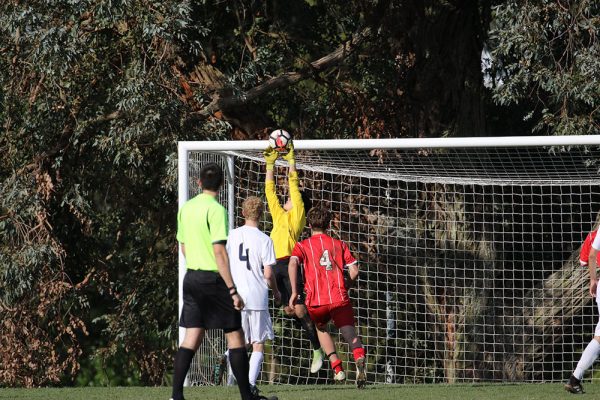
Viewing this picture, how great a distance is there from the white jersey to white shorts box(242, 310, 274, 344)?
93 millimetres

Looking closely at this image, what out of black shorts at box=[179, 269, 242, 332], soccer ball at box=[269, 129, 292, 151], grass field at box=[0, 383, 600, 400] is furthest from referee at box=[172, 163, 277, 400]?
→ soccer ball at box=[269, 129, 292, 151]

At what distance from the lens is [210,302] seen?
803 centimetres

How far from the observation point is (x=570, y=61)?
1337 centimetres

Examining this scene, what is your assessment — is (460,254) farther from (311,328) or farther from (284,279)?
(284,279)

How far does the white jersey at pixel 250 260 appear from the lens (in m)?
9.38

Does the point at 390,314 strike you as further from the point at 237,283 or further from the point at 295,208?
the point at 237,283

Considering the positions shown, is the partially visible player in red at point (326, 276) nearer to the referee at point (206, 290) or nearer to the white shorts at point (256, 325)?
the white shorts at point (256, 325)

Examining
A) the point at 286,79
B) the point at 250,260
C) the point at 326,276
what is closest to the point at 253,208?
the point at 250,260

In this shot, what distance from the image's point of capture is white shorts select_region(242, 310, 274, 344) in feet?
31.3

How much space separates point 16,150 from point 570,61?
7.11 m

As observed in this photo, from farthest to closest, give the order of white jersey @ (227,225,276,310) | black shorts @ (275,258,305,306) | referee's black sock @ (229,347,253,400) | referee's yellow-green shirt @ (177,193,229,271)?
black shorts @ (275,258,305,306) → white jersey @ (227,225,276,310) → referee's black sock @ (229,347,253,400) → referee's yellow-green shirt @ (177,193,229,271)

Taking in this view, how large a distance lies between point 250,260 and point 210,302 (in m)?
1.40

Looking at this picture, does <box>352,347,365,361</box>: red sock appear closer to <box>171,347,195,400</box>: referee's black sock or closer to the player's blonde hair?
the player's blonde hair

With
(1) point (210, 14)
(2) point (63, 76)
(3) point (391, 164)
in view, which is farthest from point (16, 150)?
(3) point (391, 164)
